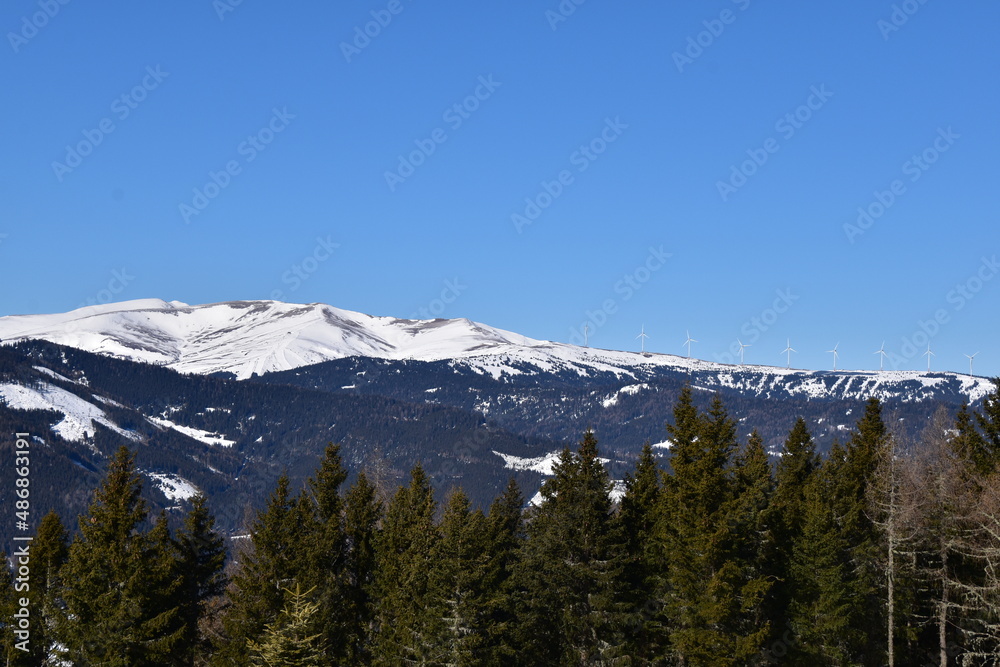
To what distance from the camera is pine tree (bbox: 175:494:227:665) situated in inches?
2346

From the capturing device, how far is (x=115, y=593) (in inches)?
2077

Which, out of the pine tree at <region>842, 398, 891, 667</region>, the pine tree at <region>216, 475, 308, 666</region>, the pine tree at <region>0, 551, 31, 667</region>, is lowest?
the pine tree at <region>0, 551, 31, 667</region>

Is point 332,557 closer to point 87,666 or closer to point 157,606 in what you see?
point 157,606

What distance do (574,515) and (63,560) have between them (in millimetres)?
31442

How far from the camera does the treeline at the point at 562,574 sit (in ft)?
174

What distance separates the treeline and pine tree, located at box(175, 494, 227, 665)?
140 mm

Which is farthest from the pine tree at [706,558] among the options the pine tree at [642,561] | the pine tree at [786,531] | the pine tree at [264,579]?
the pine tree at [264,579]

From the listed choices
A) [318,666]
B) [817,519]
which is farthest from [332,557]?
[817,519]

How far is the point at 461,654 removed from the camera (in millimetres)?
53531

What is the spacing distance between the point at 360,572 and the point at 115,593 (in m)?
16.6

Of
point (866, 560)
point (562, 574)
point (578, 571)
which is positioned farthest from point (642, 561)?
point (866, 560)
